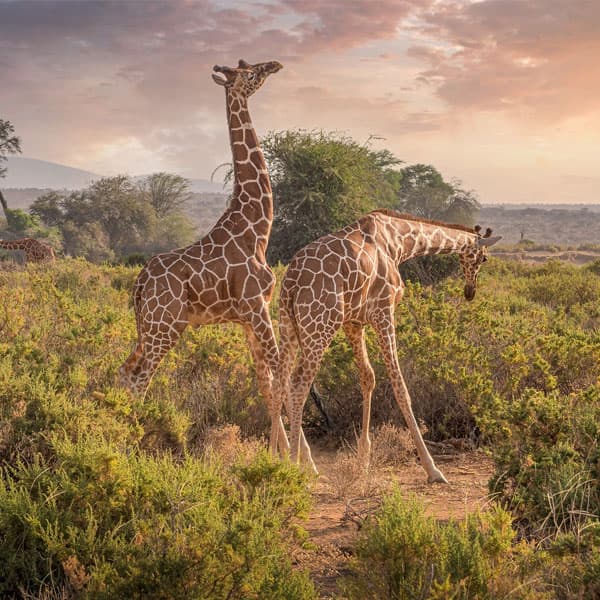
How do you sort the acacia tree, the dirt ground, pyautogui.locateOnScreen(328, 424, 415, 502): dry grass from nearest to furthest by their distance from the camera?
the dirt ground < pyautogui.locateOnScreen(328, 424, 415, 502): dry grass < the acacia tree

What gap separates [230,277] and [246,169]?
104cm

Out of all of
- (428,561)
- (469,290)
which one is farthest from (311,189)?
(428,561)

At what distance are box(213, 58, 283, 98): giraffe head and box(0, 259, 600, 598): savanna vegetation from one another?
2.78 metres

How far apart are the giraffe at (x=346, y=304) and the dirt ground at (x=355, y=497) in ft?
0.78

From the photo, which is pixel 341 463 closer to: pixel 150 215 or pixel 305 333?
pixel 305 333

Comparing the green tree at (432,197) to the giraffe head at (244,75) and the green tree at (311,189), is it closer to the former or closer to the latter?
the green tree at (311,189)

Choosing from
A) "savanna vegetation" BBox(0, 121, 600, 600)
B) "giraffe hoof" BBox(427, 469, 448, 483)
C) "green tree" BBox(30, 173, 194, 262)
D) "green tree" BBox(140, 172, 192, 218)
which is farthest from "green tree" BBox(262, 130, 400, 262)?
"green tree" BBox(140, 172, 192, 218)

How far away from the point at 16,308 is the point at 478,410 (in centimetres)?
598

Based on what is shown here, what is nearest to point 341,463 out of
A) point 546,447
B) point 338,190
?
point 546,447

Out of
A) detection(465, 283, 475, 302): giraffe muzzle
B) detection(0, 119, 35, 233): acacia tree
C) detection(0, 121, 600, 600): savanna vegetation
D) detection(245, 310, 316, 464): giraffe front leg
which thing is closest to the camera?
detection(0, 121, 600, 600): savanna vegetation

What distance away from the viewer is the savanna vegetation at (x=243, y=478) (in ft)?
10.8

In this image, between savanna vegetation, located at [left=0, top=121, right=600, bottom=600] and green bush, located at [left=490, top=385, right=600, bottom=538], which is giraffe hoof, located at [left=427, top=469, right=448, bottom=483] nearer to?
savanna vegetation, located at [left=0, top=121, right=600, bottom=600]

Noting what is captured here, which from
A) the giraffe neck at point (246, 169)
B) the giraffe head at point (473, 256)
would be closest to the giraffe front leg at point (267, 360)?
the giraffe neck at point (246, 169)

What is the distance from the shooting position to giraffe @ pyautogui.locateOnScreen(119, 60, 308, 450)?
5496 mm
